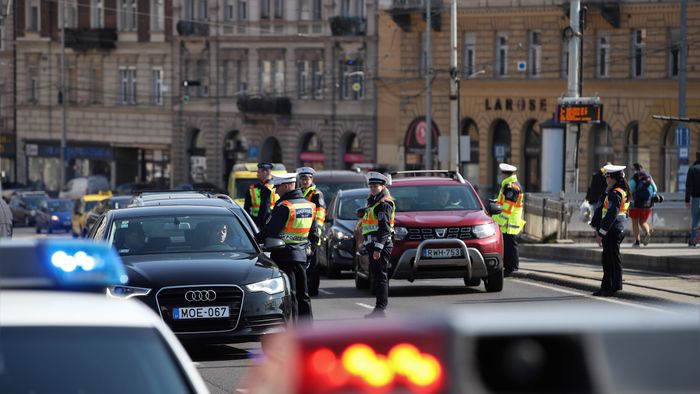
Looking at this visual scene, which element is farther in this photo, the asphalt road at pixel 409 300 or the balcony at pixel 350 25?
the balcony at pixel 350 25

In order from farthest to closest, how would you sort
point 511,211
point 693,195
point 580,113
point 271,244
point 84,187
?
1. point 84,187
2. point 580,113
3. point 693,195
4. point 511,211
5. point 271,244

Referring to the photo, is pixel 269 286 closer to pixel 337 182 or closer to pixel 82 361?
pixel 82 361

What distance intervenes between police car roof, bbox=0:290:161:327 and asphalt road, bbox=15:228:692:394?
793cm

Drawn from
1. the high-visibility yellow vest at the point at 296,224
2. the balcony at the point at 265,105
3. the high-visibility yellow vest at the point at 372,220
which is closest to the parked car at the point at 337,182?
the high-visibility yellow vest at the point at 372,220

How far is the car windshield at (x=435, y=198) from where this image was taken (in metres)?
21.5

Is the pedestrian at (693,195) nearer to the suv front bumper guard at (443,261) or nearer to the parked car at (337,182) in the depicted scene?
the parked car at (337,182)

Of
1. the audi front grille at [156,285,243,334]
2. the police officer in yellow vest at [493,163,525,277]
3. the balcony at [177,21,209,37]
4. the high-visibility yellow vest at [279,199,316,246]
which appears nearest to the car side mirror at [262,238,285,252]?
the high-visibility yellow vest at [279,199,316,246]

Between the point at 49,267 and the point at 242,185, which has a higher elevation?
the point at 49,267

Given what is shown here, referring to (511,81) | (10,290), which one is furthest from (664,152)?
(10,290)

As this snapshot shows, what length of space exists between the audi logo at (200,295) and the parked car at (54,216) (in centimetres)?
4980

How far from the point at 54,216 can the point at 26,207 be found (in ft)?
24.7

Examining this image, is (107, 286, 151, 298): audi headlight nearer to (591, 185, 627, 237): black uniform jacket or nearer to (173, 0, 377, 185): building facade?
(591, 185, 627, 237): black uniform jacket

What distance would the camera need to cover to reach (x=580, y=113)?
114 feet

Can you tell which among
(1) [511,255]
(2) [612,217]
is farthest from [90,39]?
(2) [612,217]
